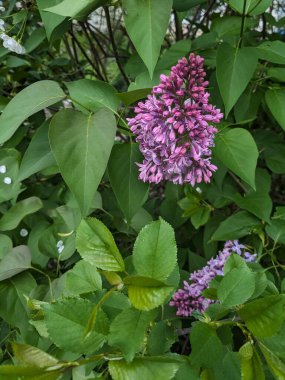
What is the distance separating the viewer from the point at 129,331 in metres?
0.53

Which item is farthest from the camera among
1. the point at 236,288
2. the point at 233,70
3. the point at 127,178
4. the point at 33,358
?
the point at 233,70

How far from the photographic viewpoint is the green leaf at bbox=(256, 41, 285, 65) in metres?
1.05

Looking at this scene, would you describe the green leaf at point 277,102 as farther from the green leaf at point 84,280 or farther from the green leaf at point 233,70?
the green leaf at point 84,280

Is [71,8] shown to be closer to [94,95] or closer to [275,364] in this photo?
[94,95]

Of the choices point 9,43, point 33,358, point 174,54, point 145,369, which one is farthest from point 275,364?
point 9,43

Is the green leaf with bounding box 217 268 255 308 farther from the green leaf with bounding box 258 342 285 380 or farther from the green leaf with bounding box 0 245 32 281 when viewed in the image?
the green leaf with bounding box 0 245 32 281

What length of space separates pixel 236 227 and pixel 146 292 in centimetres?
73

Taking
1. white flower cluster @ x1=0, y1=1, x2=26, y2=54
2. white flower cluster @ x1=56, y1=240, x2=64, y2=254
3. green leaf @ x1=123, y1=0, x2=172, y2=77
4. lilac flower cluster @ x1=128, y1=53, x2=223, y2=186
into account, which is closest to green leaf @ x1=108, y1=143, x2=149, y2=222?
lilac flower cluster @ x1=128, y1=53, x2=223, y2=186

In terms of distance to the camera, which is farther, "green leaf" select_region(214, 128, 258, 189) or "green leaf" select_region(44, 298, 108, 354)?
"green leaf" select_region(214, 128, 258, 189)

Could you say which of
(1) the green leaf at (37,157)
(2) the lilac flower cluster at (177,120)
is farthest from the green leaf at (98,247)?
(1) the green leaf at (37,157)

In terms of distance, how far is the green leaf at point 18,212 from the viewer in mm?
1213

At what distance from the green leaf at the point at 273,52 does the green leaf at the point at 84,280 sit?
66cm

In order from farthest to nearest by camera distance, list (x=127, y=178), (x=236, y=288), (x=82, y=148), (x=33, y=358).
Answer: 1. (x=127, y=178)
2. (x=82, y=148)
3. (x=236, y=288)
4. (x=33, y=358)

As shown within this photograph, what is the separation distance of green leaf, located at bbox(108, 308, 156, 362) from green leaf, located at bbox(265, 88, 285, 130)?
2.36 ft
